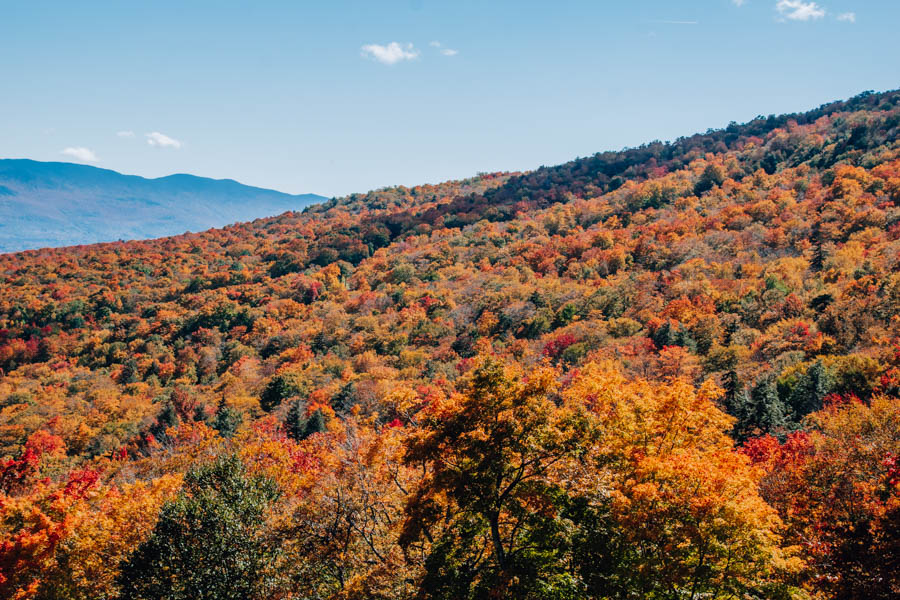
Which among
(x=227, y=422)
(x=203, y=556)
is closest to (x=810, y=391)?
(x=203, y=556)

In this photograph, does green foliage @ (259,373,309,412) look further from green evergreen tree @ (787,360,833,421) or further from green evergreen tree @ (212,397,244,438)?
green evergreen tree @ (787,360,833,421)

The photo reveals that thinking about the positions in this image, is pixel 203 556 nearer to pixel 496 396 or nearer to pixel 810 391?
pixel 496 396

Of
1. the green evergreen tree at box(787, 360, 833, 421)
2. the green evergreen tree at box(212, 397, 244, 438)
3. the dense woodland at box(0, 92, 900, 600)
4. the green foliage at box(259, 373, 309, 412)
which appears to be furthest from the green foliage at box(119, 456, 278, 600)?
the green foliage at box(259, 373, 309, 412)

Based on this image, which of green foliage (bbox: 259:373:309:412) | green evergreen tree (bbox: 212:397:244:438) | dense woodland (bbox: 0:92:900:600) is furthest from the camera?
green foliage (bbox: 259:373:309:412)

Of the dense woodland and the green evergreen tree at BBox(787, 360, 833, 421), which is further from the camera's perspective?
the green evergreen tree at BBox(787, 360, 833, 421)

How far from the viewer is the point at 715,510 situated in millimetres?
12891

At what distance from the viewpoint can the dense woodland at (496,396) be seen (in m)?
14.8

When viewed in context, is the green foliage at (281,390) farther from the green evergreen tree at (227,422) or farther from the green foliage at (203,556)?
the green foliage at (203,556)

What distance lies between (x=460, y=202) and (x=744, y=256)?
363 ft

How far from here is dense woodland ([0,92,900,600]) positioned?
48.6 feet

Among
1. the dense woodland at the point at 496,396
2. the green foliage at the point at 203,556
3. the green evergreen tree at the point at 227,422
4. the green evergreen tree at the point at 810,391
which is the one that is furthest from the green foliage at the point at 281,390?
the green evergreen tree at the point at 810,391

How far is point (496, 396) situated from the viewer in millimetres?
14906

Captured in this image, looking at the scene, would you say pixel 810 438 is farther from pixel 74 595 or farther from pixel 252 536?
pixel 74 595

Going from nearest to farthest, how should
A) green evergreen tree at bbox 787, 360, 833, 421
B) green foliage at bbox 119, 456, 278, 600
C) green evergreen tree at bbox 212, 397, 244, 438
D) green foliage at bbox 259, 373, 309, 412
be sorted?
green foliage at bbox 119, 456, 278, 600
green evergreen tree at bbox 787, 360, 833, 421
green evergreen tree at bbox 212, 397, 244, 438
green foliage at bbox 259, 373, 309, 412
